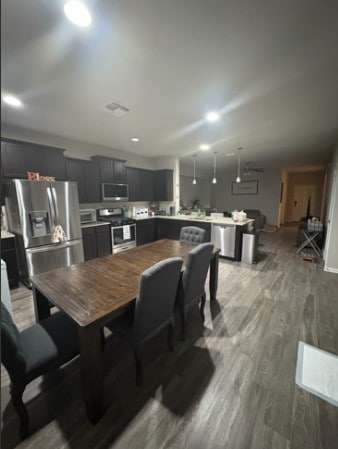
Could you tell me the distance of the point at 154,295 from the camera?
1.49 m

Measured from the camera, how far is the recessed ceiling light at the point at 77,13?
1.23 meters

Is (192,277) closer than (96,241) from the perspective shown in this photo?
Yes

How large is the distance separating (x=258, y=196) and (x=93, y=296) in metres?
8.61

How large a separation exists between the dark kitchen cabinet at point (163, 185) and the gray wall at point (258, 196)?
15.4 feet

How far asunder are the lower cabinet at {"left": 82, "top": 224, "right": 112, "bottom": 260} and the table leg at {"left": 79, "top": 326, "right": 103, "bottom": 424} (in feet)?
9.50

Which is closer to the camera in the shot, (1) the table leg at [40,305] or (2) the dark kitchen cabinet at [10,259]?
(1) the table leg at [40,305]

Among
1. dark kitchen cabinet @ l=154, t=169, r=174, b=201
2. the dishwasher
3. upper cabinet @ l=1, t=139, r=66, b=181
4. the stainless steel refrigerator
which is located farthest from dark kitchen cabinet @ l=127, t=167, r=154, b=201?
the dishwasher

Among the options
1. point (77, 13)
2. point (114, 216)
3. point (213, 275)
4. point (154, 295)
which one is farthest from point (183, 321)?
point (114, 216)

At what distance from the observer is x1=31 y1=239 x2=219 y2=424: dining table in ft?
4.15

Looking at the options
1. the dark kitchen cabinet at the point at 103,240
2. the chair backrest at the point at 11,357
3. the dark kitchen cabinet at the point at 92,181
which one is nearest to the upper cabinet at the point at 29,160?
the dark kitchen cabinet at the point at 92,181

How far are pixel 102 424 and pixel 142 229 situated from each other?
407 centimetres

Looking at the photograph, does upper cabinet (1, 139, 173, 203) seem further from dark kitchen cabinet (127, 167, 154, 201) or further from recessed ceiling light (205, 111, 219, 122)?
recessed ceiling light (205, 111, 219, 122)

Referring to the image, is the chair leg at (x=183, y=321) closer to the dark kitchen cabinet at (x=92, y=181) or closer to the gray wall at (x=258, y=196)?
the dark kitchen cabinet at (x=92, y=181)

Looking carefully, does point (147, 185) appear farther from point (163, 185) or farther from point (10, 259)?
point (10, 259)
